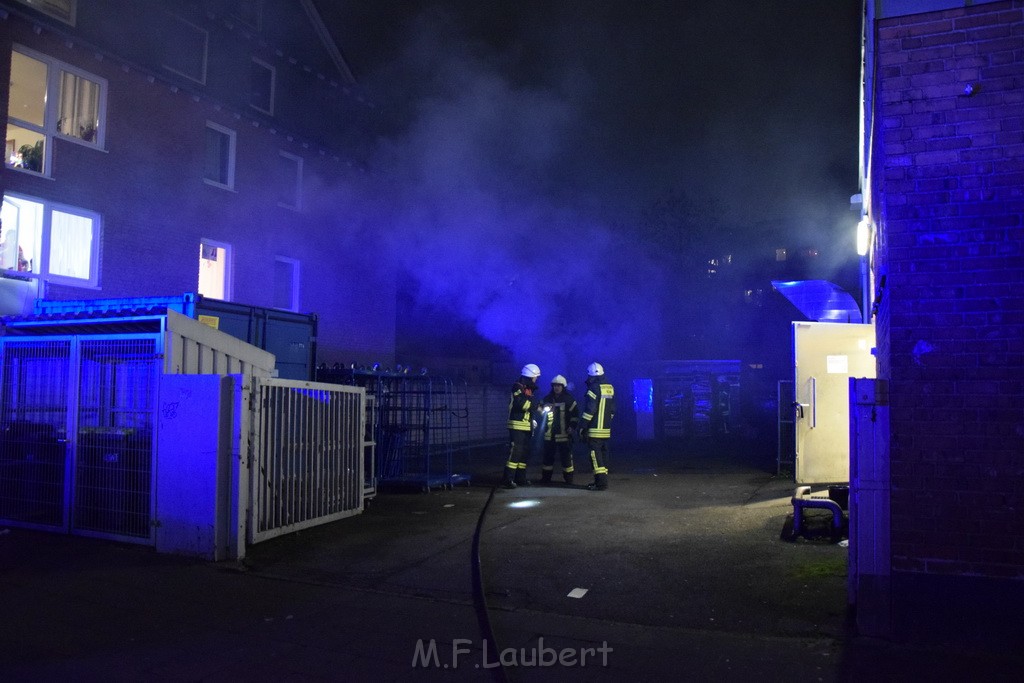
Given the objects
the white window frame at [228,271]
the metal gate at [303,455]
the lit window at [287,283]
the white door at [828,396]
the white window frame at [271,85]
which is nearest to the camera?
the metal gate at [303,455]

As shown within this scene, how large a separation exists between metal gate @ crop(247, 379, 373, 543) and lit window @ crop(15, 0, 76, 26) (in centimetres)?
866

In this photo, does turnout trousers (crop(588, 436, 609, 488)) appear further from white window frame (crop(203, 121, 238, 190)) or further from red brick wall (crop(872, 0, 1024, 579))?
white window frame (crop(203, 121, 238, 190))

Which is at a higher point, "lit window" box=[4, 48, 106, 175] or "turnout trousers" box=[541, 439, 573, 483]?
"lit window" box=[4, 48, 106, 175]

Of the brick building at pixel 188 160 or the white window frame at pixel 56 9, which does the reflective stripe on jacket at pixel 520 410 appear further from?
the white window frame at pixel 56 9

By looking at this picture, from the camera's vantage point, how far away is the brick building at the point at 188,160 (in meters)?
10.7

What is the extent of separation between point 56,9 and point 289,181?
534 cm

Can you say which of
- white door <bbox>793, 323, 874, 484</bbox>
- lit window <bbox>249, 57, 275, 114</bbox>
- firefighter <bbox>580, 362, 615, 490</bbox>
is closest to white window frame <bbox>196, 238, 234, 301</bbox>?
lit window <bbox>249, 57, 275, 114</bbox>

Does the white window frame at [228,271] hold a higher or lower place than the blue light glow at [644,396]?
higher

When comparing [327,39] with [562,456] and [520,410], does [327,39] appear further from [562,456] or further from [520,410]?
[562,456]

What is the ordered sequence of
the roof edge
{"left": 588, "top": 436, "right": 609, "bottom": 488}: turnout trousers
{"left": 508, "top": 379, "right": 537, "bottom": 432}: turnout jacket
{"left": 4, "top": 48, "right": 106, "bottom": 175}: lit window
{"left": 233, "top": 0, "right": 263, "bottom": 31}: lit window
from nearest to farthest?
{"left": 588, "top": 436, "right": 609, "bottom": 488}: turnout trousers < {"left": 508, "top": 379, "right": 537, "bottom": 432}: turnout jacket < {"left": 4, "top": 48, "right": 106, "bottom": 175}: lit window < {"left": 233, "top": 0, "right": 263, "bottom": 31}: lit window < the roof edge

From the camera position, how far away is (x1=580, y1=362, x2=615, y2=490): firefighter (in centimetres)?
962

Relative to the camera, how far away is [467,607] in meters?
4.60

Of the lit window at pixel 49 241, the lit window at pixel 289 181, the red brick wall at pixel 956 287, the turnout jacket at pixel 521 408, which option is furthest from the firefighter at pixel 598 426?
the lit window at pixel 289 181

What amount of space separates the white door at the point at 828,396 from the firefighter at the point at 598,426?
8.58 ft
